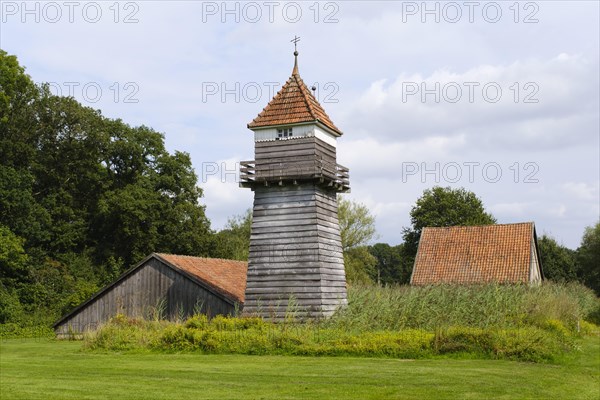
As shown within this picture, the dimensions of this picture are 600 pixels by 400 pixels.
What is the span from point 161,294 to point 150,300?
0.64 meters

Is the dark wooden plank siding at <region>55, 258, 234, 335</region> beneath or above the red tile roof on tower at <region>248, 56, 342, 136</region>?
beneath

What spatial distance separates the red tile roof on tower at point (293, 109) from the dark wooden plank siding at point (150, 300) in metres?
7.90

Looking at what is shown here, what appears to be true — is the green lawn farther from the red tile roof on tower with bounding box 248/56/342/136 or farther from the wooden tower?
the red tile roof on tower with bounding box 248/56/342/136

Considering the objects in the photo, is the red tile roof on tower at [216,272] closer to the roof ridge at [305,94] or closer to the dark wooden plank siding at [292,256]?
the dark wooden plank siding at [292,256]

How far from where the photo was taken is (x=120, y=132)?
49.2 meters

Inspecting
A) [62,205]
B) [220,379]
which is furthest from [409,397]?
[62,205]

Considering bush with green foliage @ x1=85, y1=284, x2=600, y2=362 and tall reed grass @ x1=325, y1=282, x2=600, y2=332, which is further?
tall reed grass @ x1=325, y1=282, x2=600, y2=332

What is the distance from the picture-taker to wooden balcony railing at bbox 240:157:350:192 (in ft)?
87.8

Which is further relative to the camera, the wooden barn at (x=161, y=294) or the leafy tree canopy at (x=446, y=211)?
the leafy tree canopy at (x=446, y=211)

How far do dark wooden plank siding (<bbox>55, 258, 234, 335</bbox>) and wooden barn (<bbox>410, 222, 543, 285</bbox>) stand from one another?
1318 cm

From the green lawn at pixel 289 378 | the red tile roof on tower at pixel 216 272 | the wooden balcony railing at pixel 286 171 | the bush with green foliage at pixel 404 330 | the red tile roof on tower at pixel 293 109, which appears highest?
the red tile roof on tower at pixel 293 109

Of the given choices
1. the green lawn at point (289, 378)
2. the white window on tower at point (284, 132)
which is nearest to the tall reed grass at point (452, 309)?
the green lawn at point (289, 378)

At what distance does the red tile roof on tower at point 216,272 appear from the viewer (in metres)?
31.3

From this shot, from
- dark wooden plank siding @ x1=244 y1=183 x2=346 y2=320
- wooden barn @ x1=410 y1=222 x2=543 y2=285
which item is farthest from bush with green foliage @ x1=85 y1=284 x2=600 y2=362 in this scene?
wooden barn @ x1=410 y1=222 x2=543 y2=285
